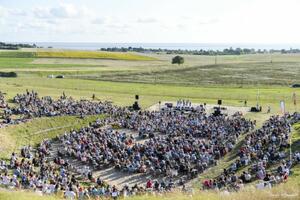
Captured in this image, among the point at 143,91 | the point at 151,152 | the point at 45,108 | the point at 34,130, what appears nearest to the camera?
the point at 151,152

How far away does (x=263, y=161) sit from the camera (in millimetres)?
33562

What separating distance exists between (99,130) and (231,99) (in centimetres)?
2845

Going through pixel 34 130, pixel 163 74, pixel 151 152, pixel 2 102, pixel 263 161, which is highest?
pixel 163 74

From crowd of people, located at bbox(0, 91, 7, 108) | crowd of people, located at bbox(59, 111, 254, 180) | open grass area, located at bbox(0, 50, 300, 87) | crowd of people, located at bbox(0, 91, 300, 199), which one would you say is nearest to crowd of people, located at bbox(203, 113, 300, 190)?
crowd of people, located at bbox(0, 91, 300, 199)

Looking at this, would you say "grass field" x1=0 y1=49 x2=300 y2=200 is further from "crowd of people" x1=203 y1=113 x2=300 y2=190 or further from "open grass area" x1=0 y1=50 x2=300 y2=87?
"crowd of people" x1=203 y1=113 x2=300 y2=190

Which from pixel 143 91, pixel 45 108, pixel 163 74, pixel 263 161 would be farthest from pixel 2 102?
pixel 163 74

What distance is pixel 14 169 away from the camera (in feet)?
115

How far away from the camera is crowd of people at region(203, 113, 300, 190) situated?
29855mm

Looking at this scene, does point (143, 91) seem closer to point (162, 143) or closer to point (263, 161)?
point (162, 143)

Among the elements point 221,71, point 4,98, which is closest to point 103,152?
point 4,98

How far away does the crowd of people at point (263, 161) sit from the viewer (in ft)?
97.9

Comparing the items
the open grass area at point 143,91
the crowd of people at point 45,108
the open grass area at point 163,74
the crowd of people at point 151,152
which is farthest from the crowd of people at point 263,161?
the open grass area at point 163,74

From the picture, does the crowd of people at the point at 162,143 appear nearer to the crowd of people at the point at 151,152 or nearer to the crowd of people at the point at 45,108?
the crowd of people at the point at 151,152

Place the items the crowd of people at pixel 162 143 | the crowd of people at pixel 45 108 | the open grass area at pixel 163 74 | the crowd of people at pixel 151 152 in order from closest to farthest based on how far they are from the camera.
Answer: the crowd of people at pixel 151 152, the crowd of people at pixel 162 143, the crowd of people at pixel 45 108, the open grass area at pixel 163 74
